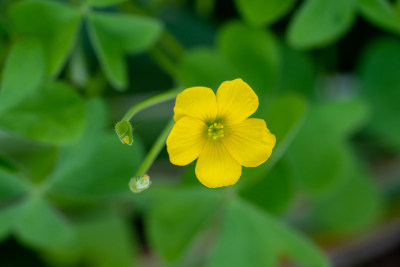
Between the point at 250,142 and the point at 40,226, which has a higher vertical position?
the point at 250,142

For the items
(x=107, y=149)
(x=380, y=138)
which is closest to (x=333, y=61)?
(x=380, y=138)

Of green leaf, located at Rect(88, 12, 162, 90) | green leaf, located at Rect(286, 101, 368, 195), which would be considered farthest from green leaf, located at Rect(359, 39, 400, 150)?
green leaf, located at Rect(88, 12, 162, 90)

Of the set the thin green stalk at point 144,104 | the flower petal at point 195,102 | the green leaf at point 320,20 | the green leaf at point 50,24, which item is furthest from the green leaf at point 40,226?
the green leaf at point 320,20

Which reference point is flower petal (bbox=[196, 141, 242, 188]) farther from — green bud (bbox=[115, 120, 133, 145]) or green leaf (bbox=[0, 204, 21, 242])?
green leaf (bbox=[0, 204, 21, 242])

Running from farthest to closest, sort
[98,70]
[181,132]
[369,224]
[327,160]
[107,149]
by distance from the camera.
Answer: [369,224], [98,70], [327,160], [107,149], [181,132]

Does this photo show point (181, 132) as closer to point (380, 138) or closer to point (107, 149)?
point (107, 149)

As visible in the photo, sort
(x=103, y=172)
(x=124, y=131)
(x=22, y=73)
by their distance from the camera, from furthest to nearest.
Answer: (x=103, y=172)
(x=22, y=73)
(x=124, y=131)

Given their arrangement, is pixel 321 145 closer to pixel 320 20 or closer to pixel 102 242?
pixel 320 20

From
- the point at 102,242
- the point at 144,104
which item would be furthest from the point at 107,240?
the point at 144,104
